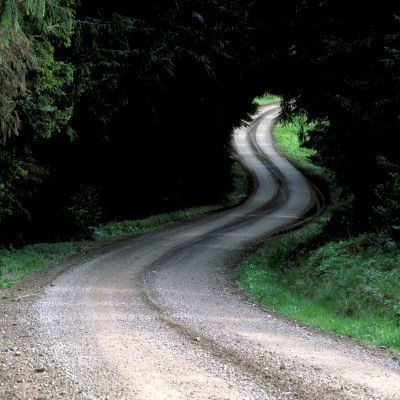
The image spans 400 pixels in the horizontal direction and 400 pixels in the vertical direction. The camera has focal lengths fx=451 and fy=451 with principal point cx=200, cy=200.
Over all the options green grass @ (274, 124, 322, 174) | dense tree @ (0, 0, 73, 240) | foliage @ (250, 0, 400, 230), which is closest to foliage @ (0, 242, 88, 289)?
dense tree @ (0, 0, 73, 240)

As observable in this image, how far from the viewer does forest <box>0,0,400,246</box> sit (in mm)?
11492

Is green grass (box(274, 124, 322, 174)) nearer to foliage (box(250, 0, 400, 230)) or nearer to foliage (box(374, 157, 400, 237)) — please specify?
foliage (box(250, 0, 400, 230))

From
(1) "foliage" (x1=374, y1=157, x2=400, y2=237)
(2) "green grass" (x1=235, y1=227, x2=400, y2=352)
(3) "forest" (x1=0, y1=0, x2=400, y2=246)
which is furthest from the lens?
(3) "forest" (x1=0, y1=0, x2=400, y2=246)

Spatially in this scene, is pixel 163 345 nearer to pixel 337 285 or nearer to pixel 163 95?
pixel 337 285

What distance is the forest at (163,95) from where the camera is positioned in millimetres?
11492

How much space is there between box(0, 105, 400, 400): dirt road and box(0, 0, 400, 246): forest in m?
3.94

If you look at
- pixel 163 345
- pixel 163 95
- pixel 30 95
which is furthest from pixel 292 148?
pixel 163 345

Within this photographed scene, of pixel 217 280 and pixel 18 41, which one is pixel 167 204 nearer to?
pixel 217 280

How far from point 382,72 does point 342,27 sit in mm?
2603

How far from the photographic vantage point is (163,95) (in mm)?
20812

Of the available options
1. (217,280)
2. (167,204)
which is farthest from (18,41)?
(167,204)

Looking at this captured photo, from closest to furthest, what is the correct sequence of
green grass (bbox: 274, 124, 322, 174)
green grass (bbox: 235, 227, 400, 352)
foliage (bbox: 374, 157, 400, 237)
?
1. green grass (bbox: 235, 227, 400, 352)
2. foliage (bbox: 374, 157, 400, 237)
3. green grass (bbox: 274, 124, 322, 174)

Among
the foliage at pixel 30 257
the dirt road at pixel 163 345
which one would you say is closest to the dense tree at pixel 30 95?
the foliage at pixel 30 257

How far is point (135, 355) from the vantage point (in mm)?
5895
